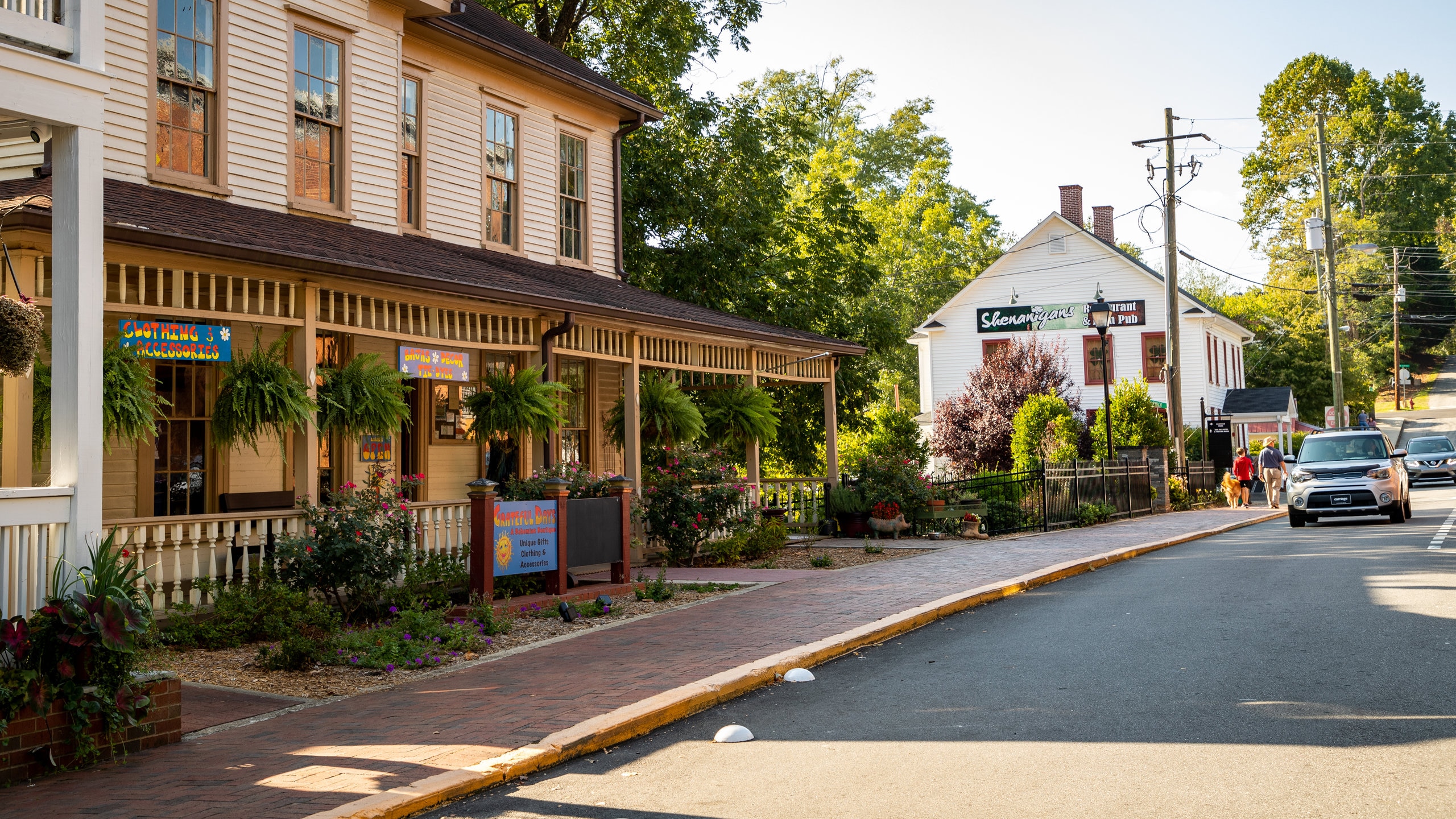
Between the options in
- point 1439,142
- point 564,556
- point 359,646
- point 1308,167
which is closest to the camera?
point 359,646

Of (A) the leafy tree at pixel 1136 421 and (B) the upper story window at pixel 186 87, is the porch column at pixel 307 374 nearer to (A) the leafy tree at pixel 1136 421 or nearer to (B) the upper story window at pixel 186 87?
(B) the upper story window at pixel 186 87

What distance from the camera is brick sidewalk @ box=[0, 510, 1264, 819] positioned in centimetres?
543

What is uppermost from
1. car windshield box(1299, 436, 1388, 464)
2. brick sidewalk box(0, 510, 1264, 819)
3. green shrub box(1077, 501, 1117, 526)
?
car windshield box(1299, 436, 1388, 464)

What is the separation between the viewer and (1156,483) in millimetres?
29609

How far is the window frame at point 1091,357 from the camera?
42781 mm

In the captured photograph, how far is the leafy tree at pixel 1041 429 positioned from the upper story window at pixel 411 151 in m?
17.0

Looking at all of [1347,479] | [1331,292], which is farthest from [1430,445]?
[1347,479]

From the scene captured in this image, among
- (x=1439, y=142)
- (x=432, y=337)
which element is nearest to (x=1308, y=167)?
(x=1439, y=142)

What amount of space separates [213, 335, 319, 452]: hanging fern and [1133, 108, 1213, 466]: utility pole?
23.5 meters

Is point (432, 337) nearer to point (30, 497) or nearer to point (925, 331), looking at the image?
point (30, 497)

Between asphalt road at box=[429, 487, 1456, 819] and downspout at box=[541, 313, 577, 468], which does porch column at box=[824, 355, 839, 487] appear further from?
asphalt road at box=[429, 487, 1456, 819]

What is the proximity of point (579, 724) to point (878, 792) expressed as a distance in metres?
2.00

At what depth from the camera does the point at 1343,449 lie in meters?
22.3

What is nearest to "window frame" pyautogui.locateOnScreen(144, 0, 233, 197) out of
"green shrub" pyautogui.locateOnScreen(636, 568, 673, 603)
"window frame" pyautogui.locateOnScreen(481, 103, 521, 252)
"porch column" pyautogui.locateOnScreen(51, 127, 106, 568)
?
"window frame" pyautogui.locateOnScreen(481, 103, 521, 252)
